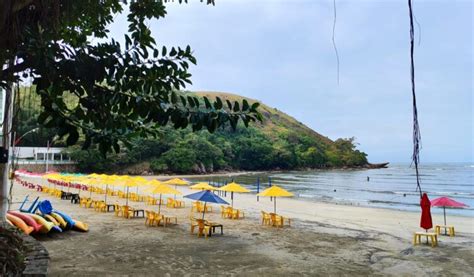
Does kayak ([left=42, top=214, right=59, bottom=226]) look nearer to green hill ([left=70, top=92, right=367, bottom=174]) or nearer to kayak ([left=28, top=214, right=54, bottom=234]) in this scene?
kayak ([left=28, top=214, right=54, bottom=234])

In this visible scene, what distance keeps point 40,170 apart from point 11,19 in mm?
64301

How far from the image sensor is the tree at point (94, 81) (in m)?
3.24

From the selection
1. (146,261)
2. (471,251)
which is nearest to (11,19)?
(146,261)

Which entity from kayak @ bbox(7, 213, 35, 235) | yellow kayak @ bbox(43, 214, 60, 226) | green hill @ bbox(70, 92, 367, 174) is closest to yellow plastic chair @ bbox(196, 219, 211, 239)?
yellow kayak @ bbox(43, 214, 60, 226)

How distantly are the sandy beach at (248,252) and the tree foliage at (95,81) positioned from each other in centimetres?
495

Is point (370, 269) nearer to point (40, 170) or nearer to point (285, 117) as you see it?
point (40, 170)

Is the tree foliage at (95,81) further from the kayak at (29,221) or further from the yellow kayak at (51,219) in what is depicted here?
the yellow kayak at (51,219)

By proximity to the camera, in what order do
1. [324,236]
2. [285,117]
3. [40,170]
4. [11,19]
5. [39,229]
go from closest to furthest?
[11,19], [39,229], [324,236], [40,170], [285,117]

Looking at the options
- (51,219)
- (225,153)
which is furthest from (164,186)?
Result: (225,153)

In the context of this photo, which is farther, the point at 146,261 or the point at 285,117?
the point at 285,117

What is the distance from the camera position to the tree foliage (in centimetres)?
324

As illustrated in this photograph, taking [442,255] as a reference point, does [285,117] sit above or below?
above

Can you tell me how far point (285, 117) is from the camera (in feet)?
547

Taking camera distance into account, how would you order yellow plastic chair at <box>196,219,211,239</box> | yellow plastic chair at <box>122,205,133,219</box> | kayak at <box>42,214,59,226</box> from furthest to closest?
yellow plastic chair at <box>122,205,133,219</box>
yellow plastic chair at <box>196,219,211,239</box>
kayak at <box>42,214,59,226</box>
